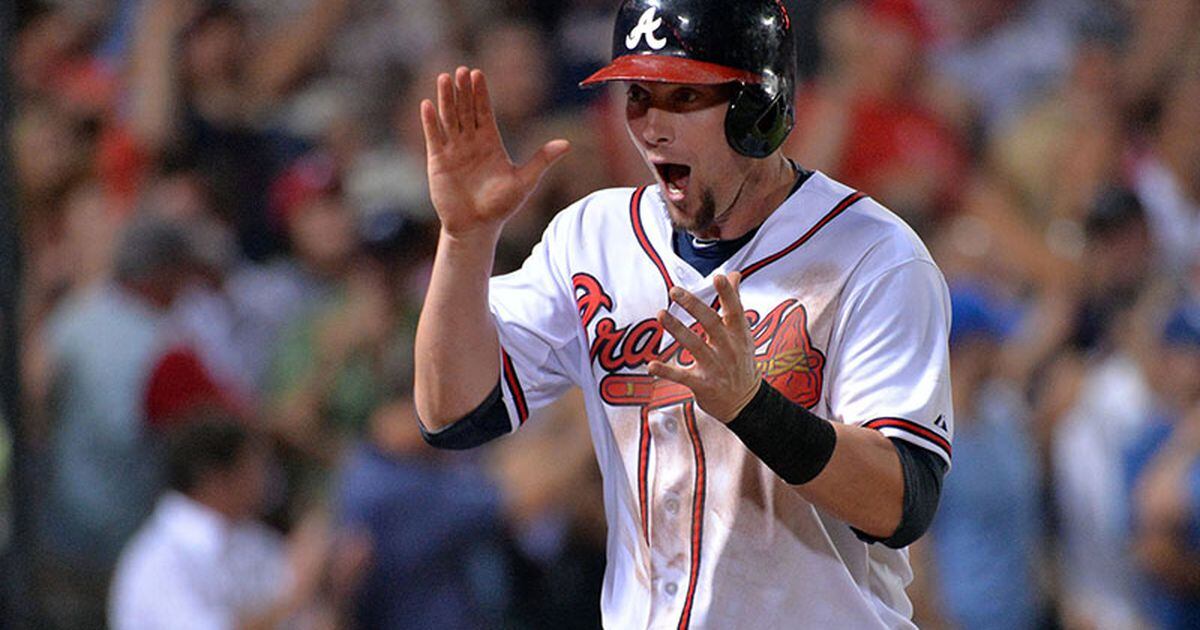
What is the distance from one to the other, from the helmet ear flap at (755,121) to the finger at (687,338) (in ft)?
1.39

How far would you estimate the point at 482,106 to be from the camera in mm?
3062

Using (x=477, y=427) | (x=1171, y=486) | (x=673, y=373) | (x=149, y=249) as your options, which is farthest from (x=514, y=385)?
(x=1171, y=486)

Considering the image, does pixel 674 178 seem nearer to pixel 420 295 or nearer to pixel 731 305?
pixel 731 305

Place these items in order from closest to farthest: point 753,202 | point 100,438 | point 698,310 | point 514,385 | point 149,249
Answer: point 698,310 → point 753,202 → point 514,385 → point 100,438 → point 149,249

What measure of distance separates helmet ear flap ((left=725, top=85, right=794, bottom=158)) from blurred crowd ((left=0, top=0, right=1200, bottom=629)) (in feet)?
9.48

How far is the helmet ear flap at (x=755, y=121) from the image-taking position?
301cm

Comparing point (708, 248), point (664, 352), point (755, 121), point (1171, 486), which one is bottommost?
point (1171, 486)

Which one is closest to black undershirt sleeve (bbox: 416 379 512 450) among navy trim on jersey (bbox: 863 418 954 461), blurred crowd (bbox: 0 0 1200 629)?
navy trim on jersey (bbox: 863 418 954 461)

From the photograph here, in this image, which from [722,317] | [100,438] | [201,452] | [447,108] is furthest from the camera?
[100,438]

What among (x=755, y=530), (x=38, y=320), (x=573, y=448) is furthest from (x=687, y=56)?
(x=38, y=320)

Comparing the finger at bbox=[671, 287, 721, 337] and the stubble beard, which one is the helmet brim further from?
the finger at bbox=[671, 287, 721, 337]

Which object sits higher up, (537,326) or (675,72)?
(675,72)

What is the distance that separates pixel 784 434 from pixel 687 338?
0.20 metres

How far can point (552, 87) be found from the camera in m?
7.53
